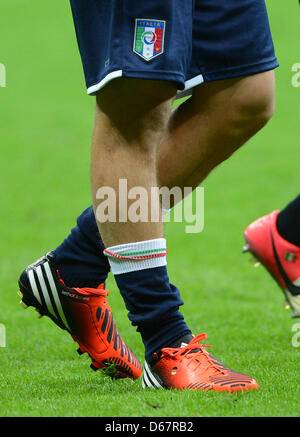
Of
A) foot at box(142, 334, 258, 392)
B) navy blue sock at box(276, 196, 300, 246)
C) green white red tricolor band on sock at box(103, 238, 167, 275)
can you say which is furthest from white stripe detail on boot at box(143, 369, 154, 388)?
navy blue sock at box(276, 196, 300, 246)

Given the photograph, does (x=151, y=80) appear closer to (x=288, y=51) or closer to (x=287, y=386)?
(x=287, y=386)

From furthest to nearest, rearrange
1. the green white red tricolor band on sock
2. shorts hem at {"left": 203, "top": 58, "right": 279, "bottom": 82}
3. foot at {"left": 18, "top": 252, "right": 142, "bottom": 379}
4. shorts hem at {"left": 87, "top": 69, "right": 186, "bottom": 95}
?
foot at {"left": 18, "top": 252, "right": 142, "bottom": 379}, shorts hem at {"left": 203, "top": 58, "right": 279, "bottom": 82}, the green white red tricolor band on sock, shorts hem at {"left": 87, "top": 69, "right": 186, "bottom": 95}

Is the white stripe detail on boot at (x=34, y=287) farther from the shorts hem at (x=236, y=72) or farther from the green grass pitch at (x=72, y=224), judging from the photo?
the shorts hem at (x=236, y=72)

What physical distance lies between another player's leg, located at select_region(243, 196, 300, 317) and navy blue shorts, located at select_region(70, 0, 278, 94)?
429mm

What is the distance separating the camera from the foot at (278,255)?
6.15 feet

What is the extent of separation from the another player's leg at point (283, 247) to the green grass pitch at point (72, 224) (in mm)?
199

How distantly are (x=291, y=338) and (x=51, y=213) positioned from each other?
359cm

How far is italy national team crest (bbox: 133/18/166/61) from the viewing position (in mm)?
1456

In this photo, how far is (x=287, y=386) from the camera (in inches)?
61.2

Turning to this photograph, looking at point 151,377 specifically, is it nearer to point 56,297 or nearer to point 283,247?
point 56,297

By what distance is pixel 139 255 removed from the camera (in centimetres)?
156

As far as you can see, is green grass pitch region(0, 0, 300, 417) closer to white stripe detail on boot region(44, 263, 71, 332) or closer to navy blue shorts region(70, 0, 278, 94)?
white stripe detail on boot region(44, 263, 71, 332)

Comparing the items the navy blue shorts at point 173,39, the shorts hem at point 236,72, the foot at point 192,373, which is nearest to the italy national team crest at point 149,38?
the navy blue shorts at point 173,39
